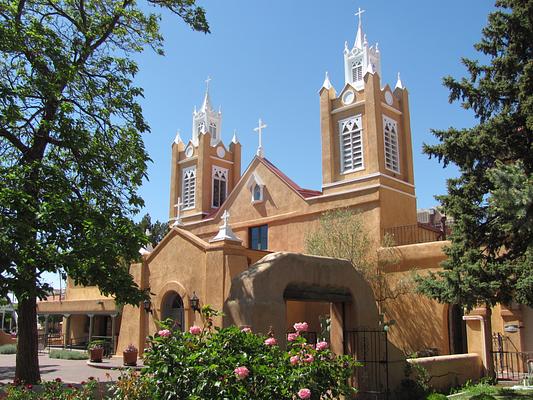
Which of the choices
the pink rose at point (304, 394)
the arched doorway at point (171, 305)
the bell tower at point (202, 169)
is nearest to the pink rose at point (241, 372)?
the pink rose at point (304, 394)

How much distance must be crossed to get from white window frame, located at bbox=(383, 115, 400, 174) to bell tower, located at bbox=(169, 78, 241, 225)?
43.4ft

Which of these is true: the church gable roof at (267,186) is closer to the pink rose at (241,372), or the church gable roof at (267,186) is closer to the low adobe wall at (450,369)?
the low adobe wall at (450,369)

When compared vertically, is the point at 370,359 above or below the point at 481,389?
above

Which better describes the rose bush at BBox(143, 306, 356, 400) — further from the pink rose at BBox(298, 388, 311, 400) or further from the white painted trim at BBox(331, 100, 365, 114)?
the white painted trim at BBox(331, 100, 365, 114)

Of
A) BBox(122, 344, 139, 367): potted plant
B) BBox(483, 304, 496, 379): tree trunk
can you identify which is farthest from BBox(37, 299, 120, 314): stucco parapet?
BBox(483, 304, 496, 379): tree trunk

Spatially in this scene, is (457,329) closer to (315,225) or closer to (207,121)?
(315,225)

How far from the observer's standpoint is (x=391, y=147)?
27.5 metres

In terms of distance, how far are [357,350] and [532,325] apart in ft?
29.7

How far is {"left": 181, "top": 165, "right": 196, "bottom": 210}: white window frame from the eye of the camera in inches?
1443

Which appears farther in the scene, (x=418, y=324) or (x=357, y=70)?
(x=357, y=70)

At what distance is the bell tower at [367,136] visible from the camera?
1034 inches

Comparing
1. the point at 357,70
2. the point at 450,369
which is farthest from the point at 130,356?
the point at 357,70

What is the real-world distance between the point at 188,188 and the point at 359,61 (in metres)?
14.6

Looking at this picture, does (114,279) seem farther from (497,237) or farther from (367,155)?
(367,155)
